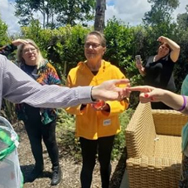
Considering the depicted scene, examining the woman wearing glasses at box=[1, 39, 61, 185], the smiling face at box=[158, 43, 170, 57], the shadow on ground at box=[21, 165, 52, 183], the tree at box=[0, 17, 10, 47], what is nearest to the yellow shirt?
the woman wearing glasses at box=[1, 39, 61, 185]

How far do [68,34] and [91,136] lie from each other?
6.41m

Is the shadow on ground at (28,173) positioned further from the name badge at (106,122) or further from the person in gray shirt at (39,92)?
the person in gray shirt at (39,92)

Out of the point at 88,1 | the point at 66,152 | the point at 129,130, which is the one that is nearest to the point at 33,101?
the point at 129,130

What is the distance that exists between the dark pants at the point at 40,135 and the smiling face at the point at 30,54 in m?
0.69

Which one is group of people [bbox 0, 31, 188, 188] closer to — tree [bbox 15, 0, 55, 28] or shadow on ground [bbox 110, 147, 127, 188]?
shadow on ground [bbox 110, 147, 127, 188]

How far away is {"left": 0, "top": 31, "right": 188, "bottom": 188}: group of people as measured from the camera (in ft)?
4.42

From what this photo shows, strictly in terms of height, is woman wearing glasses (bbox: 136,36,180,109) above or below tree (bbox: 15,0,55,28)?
below

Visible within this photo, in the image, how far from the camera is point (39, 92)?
1.37 metres

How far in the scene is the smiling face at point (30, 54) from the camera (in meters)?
3.27

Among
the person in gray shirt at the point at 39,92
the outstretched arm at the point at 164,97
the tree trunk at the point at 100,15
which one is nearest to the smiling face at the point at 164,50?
the outstretched arm at the point at 164,97

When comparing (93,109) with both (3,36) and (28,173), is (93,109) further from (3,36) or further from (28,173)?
(3,36)

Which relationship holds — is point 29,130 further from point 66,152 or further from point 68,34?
point 68,34

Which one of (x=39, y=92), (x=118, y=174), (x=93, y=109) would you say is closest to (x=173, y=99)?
(x=39, y=92)

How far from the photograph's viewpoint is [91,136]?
8.59 ft
